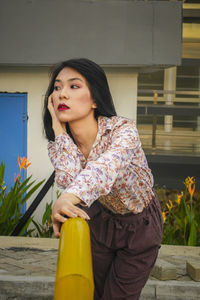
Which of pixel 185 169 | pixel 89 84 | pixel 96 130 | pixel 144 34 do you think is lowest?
pixel 185 169

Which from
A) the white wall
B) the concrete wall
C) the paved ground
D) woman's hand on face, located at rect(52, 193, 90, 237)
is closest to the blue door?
the white wall

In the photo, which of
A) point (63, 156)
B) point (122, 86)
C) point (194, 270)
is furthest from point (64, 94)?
point (122, 86)

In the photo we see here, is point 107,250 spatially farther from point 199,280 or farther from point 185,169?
point 185,169

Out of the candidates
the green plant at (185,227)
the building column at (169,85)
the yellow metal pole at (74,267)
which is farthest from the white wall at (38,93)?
the building column at (169,85)

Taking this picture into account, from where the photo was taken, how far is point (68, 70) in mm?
1840

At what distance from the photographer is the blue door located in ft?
21.0

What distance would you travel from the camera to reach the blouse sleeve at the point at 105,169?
1.31 m

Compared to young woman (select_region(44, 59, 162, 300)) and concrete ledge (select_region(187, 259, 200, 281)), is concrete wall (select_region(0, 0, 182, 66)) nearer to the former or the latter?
concrete ledge (select_region(187, 259, 200, 281))

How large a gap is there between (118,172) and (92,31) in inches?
178

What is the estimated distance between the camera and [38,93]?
6.41 meters

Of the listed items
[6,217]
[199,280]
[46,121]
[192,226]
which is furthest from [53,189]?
[46,121]

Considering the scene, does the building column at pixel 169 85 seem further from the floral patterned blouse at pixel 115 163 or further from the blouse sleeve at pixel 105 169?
the blouse sleeve at pixel 105 169

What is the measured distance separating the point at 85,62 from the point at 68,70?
76 millimetres

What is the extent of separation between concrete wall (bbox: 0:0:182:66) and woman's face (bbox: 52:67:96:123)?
13.5ft
